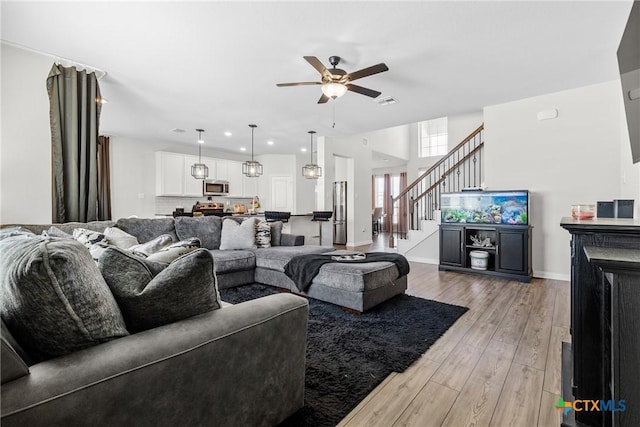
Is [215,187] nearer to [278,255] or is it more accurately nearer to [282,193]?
[282,193]

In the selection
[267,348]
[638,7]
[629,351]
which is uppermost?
[638,7]

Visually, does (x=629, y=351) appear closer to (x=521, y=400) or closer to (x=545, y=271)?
(x=521, y=400)

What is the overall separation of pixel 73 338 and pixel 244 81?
3564mm

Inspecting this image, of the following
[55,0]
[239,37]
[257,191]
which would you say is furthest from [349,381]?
[257,191]

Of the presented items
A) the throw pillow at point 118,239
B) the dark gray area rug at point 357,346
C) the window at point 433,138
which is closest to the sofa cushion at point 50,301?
the dark gray area rug at point 357,346

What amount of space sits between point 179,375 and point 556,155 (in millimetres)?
5138

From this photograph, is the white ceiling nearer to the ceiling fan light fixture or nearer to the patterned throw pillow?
the ceiling fan light fixture

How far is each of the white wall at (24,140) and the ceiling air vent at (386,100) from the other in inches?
156

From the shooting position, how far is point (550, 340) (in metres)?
2.30

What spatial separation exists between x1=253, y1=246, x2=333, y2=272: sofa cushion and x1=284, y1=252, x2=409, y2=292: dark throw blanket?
0.62ft

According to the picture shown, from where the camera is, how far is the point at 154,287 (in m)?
1.05

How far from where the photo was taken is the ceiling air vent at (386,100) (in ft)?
14.1

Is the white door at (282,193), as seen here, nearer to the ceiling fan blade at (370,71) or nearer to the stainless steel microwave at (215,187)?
the stainless steel microwave at (215,187)

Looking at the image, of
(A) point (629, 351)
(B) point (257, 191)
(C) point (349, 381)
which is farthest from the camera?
(B) point (257, 191)
